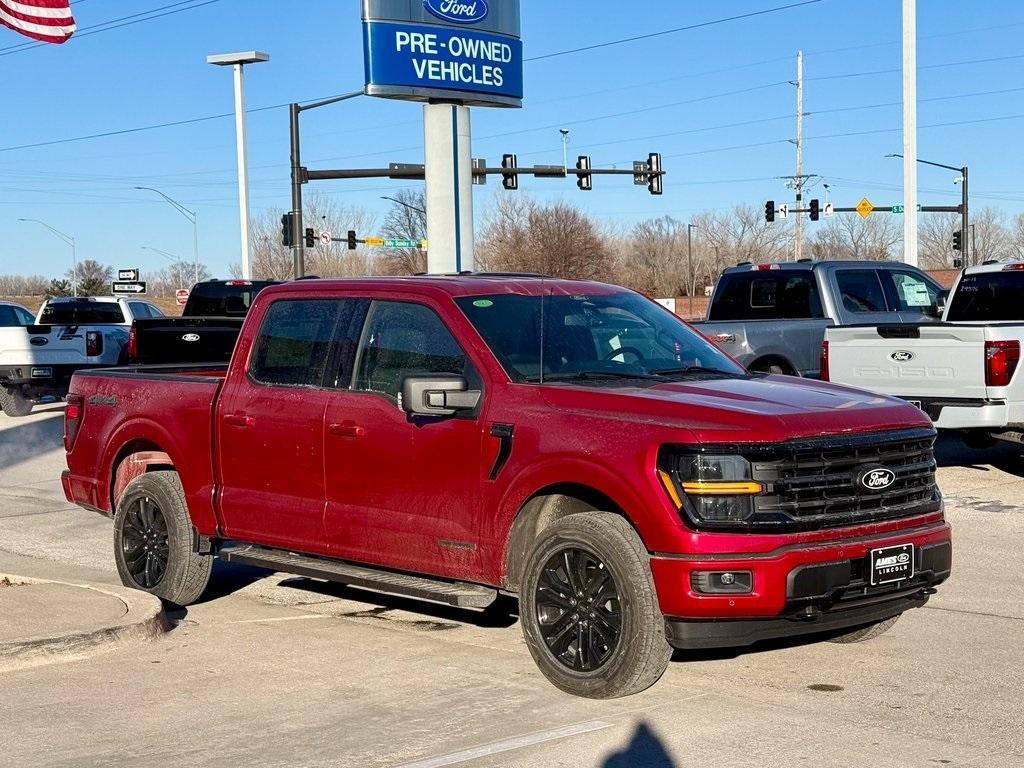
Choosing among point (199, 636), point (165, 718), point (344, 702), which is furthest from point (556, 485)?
point (199, 636)

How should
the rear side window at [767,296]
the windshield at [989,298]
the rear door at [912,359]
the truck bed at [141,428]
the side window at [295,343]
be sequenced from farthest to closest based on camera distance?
the rear side window at [767,296] → the windshield at [989,298] → the rear door at [912,359] → the truck bed at [141,428] → the side window at [295,343]

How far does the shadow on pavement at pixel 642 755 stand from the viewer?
5.36 m

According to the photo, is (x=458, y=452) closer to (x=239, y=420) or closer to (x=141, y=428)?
(x=239, y=420)

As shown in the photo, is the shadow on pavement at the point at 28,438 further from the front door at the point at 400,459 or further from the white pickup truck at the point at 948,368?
the front door at the point at 400,459

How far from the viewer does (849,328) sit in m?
13.6

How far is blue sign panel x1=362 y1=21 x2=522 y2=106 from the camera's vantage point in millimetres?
26688

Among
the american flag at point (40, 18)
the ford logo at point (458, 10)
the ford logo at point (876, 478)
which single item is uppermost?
the ford logo at point (458, 10)

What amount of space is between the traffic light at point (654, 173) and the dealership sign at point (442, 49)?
58.4 ft

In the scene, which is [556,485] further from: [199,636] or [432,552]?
[199,636]

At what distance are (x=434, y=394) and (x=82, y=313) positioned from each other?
2126 centimetres

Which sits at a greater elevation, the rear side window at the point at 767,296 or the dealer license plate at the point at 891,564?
the rear side window at the point at 767,296

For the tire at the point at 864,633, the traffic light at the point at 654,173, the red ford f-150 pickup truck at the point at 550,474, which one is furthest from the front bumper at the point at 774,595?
the traffic light at the point at 654,173

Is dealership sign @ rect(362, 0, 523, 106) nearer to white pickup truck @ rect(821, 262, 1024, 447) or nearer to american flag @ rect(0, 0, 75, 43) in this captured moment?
american flag @ rect(0, 0, 75, 43)

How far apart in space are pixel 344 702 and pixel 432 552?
0.93 metres
